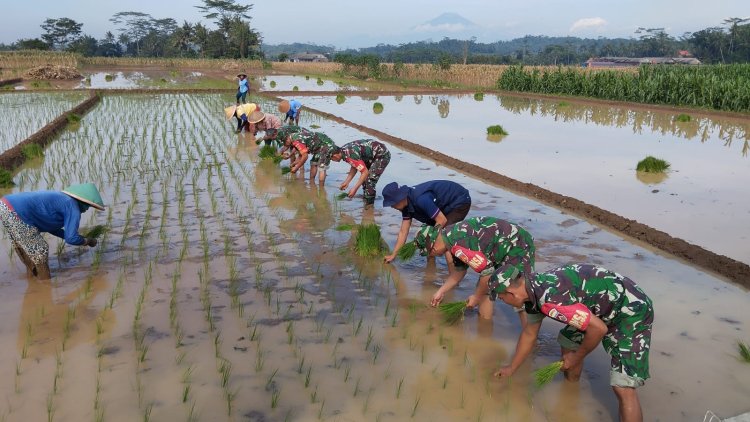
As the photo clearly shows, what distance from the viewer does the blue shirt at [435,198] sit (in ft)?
14.8

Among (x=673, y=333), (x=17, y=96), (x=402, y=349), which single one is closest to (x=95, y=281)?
(x=402, y=349)

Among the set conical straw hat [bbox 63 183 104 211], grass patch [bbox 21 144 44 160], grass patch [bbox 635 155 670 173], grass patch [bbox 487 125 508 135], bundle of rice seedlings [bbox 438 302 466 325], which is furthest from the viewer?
grass patch [bbox 487 125 508 135]

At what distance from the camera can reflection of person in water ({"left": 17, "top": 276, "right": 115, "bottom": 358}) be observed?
3.63 metres

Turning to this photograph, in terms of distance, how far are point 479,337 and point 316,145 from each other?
14.7 ft

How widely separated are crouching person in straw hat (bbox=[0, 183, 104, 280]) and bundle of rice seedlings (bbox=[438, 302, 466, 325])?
273 cm

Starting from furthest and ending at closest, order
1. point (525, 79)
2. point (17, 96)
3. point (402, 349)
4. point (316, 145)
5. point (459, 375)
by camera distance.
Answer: point (525, 79) < point (17, 96) < point (316, 145) < point (402, 349) < point (459, 375)

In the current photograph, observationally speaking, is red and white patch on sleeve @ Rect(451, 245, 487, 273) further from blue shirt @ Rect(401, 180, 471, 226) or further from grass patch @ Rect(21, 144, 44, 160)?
grass patch @ Rect(21, 144, 44, 160)

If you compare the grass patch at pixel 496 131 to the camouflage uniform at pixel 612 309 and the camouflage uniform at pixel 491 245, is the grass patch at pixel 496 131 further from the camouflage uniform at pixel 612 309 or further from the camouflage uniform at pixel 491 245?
the camouflage uniform at pixel 612 309

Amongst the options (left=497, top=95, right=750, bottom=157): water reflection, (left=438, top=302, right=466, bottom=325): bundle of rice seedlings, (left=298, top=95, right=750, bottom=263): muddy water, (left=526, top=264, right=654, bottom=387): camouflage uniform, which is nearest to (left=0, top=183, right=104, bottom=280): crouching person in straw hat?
(left=438, top=302, right=466, bottom=325): bundle of rice seedlings

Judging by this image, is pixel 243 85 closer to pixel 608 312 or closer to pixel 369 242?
pixel 369 242

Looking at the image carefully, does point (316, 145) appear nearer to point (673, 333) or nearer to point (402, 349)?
point (402, 349)

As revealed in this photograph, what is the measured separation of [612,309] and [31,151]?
9768 mm

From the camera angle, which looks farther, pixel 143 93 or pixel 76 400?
pixel 143 93

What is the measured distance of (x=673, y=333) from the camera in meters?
3.85
